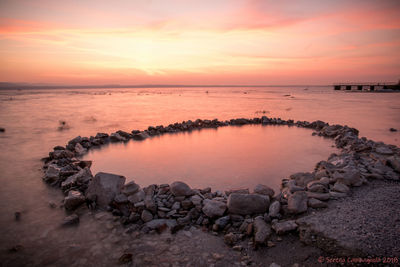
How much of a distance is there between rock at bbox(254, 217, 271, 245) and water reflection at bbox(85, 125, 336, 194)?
1900 millimetres

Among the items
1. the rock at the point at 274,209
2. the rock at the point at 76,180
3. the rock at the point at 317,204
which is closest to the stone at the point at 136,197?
the rock at the point at 76,180

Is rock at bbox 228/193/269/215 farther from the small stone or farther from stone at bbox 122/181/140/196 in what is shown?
stone at bbox 122/181/140/196

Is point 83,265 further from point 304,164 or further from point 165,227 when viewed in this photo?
point 304,164

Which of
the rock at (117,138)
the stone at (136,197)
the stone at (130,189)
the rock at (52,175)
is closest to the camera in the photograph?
the stone at (136,197)

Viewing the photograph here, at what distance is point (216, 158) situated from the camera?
767 cm

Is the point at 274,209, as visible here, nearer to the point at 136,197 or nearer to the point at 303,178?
the point at 303,178

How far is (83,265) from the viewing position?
3.07 m

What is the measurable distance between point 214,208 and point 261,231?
100 cm

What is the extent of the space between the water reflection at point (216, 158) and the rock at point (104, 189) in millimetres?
1001

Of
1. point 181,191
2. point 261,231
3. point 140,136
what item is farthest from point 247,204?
point 140,136

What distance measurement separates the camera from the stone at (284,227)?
133 inches

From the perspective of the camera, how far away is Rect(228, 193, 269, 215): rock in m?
4.08

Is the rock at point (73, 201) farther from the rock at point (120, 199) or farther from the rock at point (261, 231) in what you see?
the rock at point (261, 231)

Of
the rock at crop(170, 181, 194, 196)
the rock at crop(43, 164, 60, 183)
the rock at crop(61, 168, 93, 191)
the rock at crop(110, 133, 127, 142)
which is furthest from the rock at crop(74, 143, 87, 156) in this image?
the rock at crop(170, 181, 194, 196)
